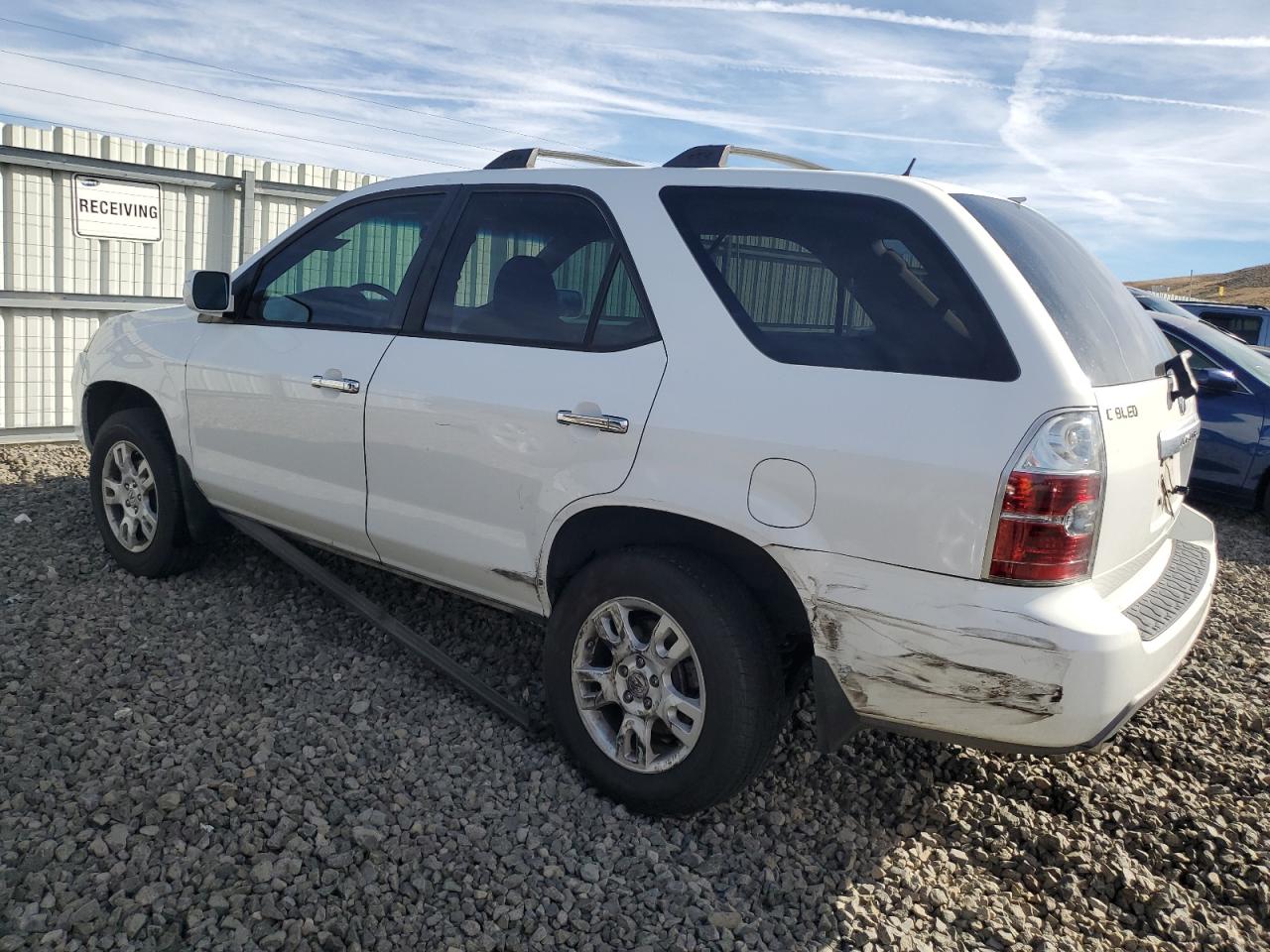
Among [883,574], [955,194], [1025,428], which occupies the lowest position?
[883,574]

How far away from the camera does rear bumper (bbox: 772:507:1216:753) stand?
2.46 meters

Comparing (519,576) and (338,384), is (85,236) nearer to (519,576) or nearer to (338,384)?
(338,384)

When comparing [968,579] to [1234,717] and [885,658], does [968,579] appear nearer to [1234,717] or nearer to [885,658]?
[885,658]

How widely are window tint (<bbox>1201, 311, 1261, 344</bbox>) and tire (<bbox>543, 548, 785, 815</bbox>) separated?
1213cm

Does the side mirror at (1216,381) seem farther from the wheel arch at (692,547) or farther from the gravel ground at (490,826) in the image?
the wheel arch at (692,547)

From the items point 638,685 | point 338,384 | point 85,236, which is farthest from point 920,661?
point 85,236

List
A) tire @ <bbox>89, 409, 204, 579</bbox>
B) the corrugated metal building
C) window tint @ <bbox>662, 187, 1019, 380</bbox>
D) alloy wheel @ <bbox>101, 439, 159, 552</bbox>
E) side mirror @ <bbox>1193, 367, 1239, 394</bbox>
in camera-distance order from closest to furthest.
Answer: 1. window tint @ <bbox>662, 187, 1019, 380</bbox>
2. tire @ <bbox>89, 409, 204, 579</bbox>
3. alloy wheel @ <bbox>101, 439, 159, 552</bbox>
4. side mirror @ <bbox>1193, 367, 1239, 394</bbox>
5. the corrugated metal building

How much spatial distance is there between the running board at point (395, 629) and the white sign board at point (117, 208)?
4.86 m

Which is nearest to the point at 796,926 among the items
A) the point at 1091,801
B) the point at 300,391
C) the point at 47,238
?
the point at 1091,801

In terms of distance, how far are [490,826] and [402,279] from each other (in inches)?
77.4

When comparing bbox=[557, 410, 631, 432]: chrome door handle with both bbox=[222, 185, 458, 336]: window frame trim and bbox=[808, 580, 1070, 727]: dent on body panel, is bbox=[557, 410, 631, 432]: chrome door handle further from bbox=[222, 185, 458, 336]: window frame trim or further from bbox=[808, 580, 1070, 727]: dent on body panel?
bbox=[222, 185, 458, 336]: window frame trim

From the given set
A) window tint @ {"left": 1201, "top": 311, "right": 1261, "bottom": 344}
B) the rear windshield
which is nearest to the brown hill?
window tint @ {"left": 1201, "top": 311, "right": 1261, "bottom": 344}

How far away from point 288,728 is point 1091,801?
8.88 ft

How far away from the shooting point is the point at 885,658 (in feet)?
8.70
